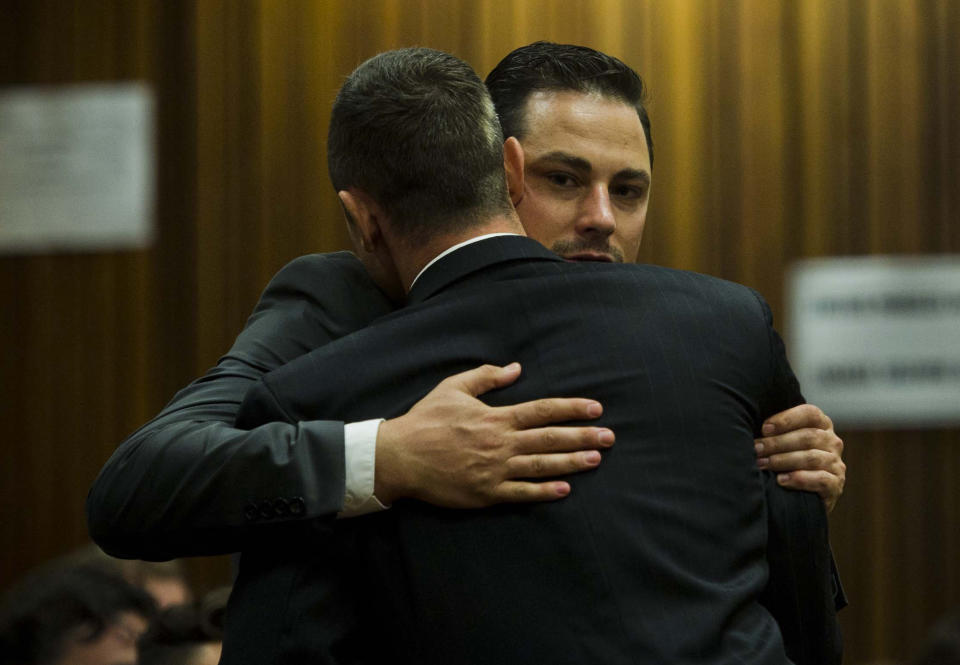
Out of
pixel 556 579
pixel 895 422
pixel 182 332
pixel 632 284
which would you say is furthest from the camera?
pixel 182 332

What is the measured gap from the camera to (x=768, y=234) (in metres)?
3.04

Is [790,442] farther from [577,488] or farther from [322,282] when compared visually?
[322,282]

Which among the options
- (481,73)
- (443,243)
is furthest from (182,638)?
(481,73)

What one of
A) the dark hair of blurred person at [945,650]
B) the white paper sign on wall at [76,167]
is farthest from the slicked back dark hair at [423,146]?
the white paper sign on wall at [76,167]

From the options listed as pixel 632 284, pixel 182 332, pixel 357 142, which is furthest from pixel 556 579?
pixel 182 332

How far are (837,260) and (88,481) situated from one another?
2131mm

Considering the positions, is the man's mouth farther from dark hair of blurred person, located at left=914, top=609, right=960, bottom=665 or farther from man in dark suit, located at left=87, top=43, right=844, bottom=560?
dark hair of blurred person, located at left=914, top=609, right=960, bottom=665

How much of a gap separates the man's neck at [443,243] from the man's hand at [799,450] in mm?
363

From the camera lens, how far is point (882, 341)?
2986 mm

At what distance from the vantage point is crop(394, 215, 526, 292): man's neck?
125cm

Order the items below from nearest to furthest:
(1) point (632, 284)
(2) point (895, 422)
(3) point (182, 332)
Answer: (1) point (632, 284)
(2) point (895, 422)
(3) point (182, 332)

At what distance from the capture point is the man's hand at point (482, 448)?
3.70 feet

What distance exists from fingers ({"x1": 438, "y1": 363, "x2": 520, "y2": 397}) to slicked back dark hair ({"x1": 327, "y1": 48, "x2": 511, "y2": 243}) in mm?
174

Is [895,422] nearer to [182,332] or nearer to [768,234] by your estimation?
[768,234]
